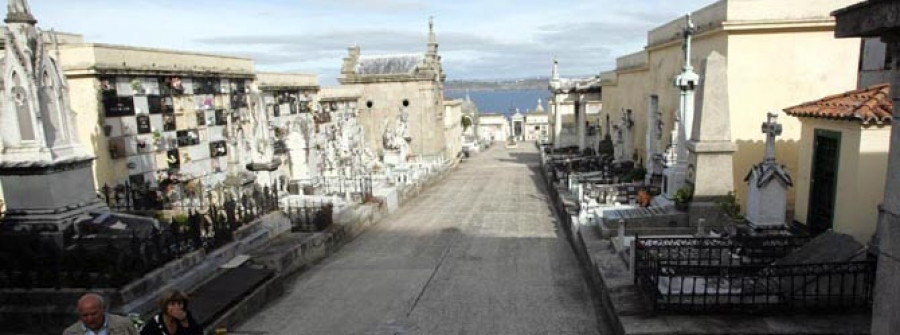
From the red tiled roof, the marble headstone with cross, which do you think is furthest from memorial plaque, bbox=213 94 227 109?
the red tiled roof

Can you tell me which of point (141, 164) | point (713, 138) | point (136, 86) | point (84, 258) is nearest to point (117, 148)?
point (141, 164)

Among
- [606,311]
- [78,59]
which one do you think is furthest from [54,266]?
[78,59]

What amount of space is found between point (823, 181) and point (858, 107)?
1.58 m

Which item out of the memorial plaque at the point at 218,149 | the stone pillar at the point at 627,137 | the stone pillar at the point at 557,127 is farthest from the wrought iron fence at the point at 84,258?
the stone pillar at the point at 557,127

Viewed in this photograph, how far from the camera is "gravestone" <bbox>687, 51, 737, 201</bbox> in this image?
423 inches

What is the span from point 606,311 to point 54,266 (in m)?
7.17

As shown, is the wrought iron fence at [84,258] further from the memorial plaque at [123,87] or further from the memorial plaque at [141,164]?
the memorial plaque at [123,87]

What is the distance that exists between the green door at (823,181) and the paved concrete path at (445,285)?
4.38 metres

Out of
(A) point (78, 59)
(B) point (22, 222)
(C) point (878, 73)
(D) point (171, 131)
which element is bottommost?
(B) point (22, 222)

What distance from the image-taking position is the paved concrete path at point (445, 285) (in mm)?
7305

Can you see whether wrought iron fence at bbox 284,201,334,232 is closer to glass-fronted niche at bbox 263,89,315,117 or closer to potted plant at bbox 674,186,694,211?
potted plant at bbox 674,186,694,211

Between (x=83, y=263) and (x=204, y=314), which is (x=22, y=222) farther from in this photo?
(x=204, y=314)

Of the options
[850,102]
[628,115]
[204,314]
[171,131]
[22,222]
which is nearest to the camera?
[204,314]

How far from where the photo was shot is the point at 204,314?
22.0 feet
